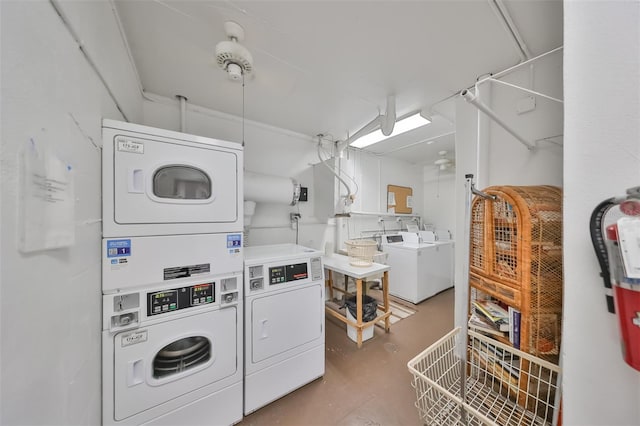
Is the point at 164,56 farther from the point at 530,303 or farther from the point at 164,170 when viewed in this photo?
the point at 530,303

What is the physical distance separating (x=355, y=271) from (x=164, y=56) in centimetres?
242

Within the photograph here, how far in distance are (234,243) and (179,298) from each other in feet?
1.40

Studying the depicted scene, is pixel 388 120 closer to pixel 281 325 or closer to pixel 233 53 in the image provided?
pixel 233 53

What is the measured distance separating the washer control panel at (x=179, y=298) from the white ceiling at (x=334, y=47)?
159 centimetres

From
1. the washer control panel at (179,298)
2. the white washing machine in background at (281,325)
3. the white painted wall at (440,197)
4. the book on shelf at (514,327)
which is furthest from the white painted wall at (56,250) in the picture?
the white painted wall at (440,197)

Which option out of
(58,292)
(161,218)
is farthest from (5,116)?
(161,218)

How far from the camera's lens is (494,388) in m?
1.20

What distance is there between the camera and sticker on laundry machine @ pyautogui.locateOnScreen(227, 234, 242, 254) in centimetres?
136

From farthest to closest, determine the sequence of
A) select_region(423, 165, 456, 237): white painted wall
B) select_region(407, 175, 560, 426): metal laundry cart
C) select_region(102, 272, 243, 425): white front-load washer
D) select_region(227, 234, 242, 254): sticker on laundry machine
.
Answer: select_region(423, 165, 456, 237): white painted wall < select_region(227, 234, 242, 254): sticker on laundry machine < select_region(102, 272, 243, 425): white front-load washer < select_region(407, 175, 560, 426): metal laundry cart

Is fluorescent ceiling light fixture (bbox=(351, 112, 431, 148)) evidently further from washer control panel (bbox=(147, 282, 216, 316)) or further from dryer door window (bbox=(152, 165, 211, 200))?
washer control panel (bbox=(147, 282, 216, 316))

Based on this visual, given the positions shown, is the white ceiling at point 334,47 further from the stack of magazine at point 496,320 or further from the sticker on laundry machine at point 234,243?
the stack of magazine at point 496,320

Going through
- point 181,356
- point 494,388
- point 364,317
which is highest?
point 181,356

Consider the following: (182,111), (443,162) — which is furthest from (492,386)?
(443,162)

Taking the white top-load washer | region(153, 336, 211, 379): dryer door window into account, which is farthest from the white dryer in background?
the white top-load washer
